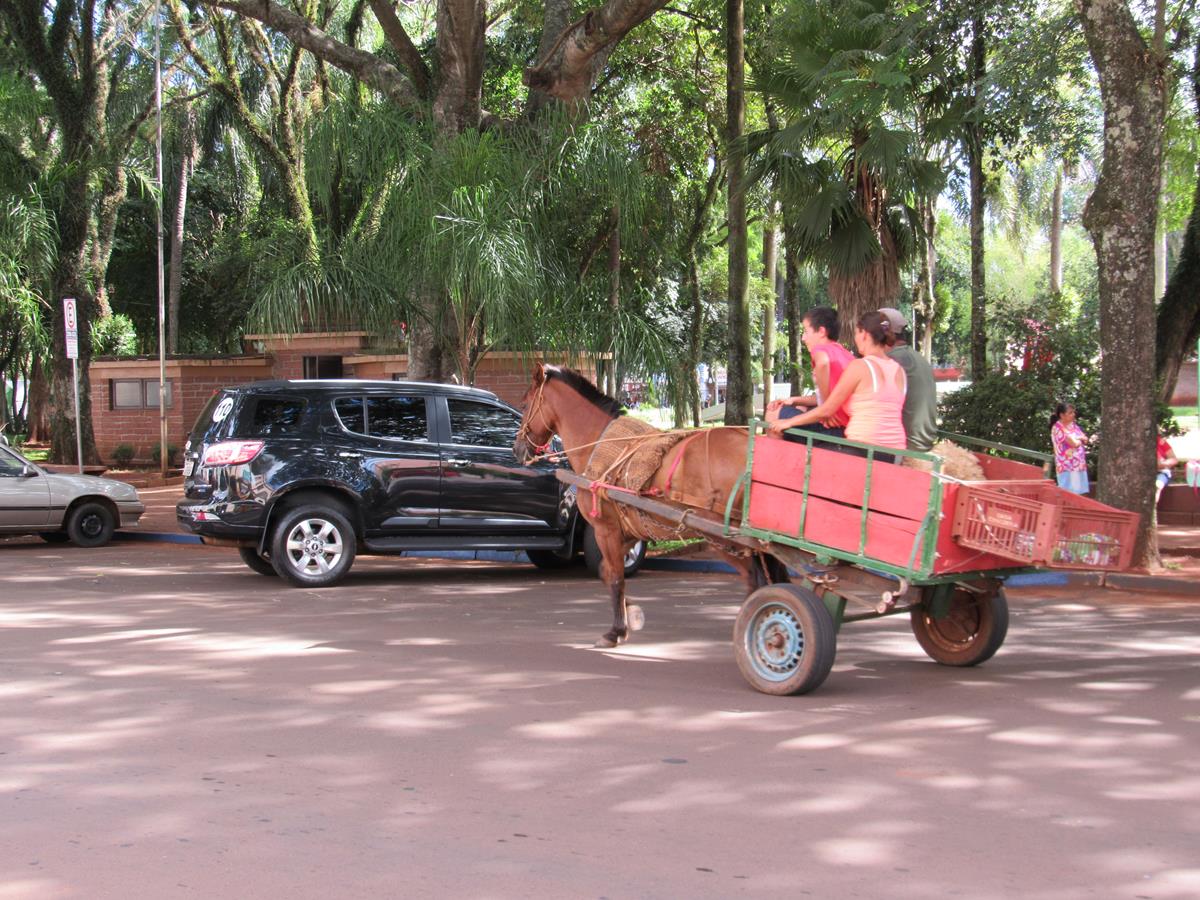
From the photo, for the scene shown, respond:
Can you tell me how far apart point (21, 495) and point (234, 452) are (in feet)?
16.7

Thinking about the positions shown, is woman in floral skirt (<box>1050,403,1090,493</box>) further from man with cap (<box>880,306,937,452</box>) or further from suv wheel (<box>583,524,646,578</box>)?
man with cap (<box>880,306,937,452</box>)

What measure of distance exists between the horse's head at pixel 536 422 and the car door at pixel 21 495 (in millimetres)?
8497

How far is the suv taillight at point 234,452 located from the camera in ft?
38.7

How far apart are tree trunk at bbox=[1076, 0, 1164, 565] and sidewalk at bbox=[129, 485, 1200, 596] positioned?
1.84 ft

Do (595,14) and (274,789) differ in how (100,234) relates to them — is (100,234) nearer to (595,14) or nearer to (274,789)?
(595,14)

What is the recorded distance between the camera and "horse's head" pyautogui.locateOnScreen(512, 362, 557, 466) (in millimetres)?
9469

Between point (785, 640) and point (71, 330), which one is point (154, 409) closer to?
point (71, 330)

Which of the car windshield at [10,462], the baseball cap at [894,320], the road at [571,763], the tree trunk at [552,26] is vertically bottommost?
the road at [571,763]

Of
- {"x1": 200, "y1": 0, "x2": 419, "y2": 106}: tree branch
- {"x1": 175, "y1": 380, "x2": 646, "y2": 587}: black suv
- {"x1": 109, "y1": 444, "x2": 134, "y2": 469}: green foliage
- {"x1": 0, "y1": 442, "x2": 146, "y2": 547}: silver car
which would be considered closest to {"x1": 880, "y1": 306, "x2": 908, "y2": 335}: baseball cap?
{"x1": 175, "y1": 380, "x2": 646, "y2": 587}: black suv

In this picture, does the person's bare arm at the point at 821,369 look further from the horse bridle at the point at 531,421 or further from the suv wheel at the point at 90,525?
the suv wheel at the point at 90,525

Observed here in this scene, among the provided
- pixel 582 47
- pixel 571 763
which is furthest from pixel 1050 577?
pixel 582 47

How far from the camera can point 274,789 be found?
557cm

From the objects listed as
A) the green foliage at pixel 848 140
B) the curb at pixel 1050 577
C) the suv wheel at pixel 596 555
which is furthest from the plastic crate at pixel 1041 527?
the green foliage at pixel 848 140

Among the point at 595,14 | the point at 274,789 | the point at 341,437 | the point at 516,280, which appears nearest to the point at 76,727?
the point at 274,789
